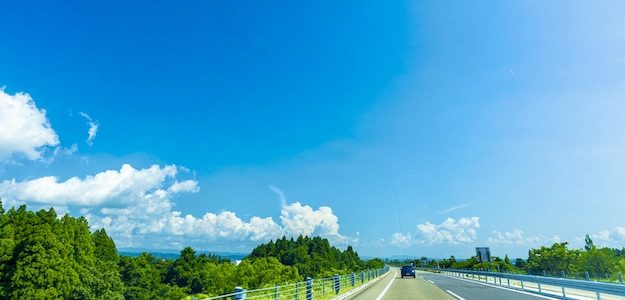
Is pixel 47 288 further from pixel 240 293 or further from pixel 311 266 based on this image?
pixel 311 266

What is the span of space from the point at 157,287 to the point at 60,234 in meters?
44.1

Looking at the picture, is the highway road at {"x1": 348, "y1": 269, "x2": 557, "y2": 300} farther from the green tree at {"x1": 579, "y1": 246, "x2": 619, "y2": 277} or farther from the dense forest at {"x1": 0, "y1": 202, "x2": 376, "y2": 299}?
the green tree at {"x1": 579, "y1": 246, "x2": 619, "y2": 277}

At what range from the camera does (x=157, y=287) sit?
10356 cm

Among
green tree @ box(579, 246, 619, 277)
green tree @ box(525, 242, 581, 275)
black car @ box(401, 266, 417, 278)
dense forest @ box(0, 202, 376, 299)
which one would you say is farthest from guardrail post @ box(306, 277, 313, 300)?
green tree @ box(525, 242, 581, 275)

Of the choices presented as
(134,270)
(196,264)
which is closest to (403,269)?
(134,270)

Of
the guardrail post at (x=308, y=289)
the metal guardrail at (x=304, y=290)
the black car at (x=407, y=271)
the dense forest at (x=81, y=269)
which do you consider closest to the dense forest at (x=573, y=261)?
the black car at (x=407, y=271)

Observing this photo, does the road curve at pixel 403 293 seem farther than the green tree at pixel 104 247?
No

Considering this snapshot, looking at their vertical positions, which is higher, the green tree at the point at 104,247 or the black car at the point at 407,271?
the green tree at the point at 104,247

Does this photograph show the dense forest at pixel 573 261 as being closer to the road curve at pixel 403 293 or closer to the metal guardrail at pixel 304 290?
the road curve at pixel 403 293

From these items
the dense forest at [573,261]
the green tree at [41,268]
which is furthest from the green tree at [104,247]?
the dense forest at [573,261]

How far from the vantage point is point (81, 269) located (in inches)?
2386

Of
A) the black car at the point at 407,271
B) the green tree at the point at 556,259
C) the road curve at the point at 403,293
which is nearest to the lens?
the road curve at the point at 403,293

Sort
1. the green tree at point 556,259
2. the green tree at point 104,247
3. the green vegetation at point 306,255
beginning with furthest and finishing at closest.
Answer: the green vegetation at point 306,255 < the green tree at point 104,247 < the green tree at point 556,259

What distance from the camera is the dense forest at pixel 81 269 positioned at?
5169cm
